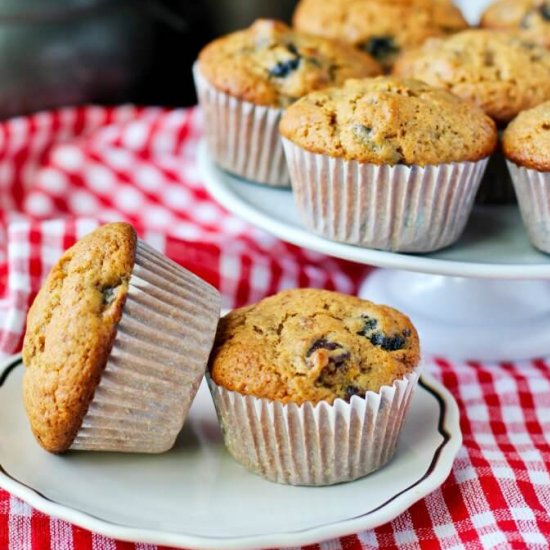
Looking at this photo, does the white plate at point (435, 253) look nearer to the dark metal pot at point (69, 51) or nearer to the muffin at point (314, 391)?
the muffin at point (314, 391)

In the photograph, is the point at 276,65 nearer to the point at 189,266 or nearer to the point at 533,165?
the point at 189,266

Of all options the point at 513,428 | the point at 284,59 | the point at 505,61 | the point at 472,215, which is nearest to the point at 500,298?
the point at 472,215

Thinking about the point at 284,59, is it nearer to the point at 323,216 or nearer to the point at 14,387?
the point at 323,216

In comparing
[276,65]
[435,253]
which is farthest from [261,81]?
[435,253]

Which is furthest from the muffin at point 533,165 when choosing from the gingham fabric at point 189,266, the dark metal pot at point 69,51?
the dark metal pot at point 69,51

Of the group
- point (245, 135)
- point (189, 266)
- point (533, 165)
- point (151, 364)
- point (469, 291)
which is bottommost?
point (189, 266)
